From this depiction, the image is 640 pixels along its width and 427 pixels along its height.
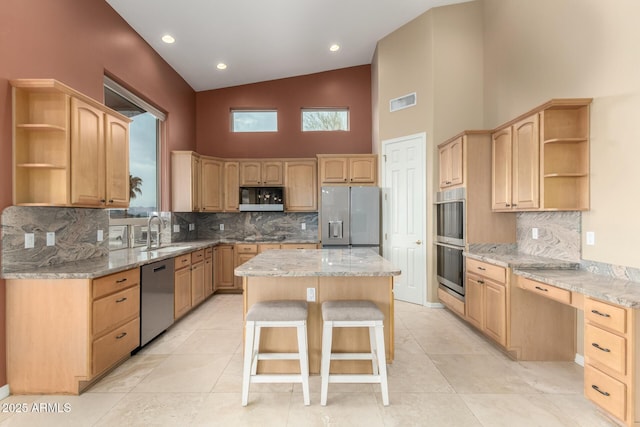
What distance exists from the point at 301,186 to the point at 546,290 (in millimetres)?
3940

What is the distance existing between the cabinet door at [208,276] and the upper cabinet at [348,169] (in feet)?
7.33

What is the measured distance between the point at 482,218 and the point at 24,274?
428 cm

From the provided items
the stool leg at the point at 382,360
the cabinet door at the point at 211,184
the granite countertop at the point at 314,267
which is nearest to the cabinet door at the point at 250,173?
the cabinet door at the point at 211,184

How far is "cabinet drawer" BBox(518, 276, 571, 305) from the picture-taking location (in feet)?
7.70

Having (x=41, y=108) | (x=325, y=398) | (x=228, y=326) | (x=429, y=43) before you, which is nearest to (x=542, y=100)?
(x=429, y=43)

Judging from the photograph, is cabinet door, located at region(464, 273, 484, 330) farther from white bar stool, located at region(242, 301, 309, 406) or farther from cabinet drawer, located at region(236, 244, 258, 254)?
cabinet drawer, located at region(236, 244, 258, 254)

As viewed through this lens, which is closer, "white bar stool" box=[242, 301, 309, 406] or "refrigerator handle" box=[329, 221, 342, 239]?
"white bar stool" box=[242, 301, 309, 406]

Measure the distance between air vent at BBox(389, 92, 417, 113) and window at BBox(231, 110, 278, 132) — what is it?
2.21 m

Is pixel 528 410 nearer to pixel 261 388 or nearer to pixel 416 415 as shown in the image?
pixel 416 415

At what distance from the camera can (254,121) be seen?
604 centimetres

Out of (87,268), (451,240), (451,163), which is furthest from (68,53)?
(451,240)

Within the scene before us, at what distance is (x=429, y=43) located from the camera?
4500mm

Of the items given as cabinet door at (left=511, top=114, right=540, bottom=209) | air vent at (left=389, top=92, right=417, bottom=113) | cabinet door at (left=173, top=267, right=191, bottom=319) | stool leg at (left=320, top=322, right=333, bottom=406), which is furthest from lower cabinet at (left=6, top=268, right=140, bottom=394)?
air vent at (left=389, top=92, right=417, bottom=113)

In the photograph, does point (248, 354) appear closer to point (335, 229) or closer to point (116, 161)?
point (116, 161)
